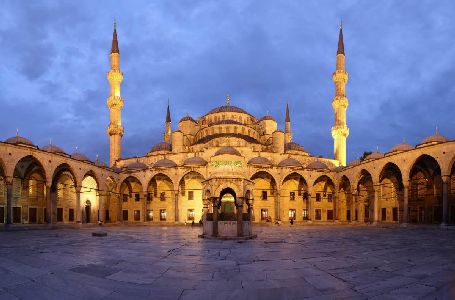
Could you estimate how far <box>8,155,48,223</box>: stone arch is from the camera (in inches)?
1214

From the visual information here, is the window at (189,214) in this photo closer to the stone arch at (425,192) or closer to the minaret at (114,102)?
the minaret at (114,102)

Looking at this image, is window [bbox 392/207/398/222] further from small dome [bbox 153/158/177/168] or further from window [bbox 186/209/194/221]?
small dome [bbox 153/158/177/168]

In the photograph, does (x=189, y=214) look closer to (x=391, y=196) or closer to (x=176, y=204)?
(x=176, y=204)

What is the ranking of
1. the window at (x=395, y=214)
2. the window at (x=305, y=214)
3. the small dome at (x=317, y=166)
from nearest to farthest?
the window at (x=395, y=214) → the small dome at (x=317, y=166) → the window at (x=305, y=214)

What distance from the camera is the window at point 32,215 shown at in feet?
106

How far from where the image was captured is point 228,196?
27.1 meters

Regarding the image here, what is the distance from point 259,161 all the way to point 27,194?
23639 mm

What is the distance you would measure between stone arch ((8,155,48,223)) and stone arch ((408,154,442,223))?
119ft

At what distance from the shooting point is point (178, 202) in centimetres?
3800

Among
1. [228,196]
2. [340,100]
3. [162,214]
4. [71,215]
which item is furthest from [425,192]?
[71,215]

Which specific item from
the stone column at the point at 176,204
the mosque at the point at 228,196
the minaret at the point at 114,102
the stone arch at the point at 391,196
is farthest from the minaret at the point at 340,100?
the minaret at the point at 114,102

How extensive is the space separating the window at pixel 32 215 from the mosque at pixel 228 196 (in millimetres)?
96

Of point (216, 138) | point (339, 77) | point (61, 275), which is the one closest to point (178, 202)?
point (216, 138)

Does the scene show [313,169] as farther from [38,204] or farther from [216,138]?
[38,204]
